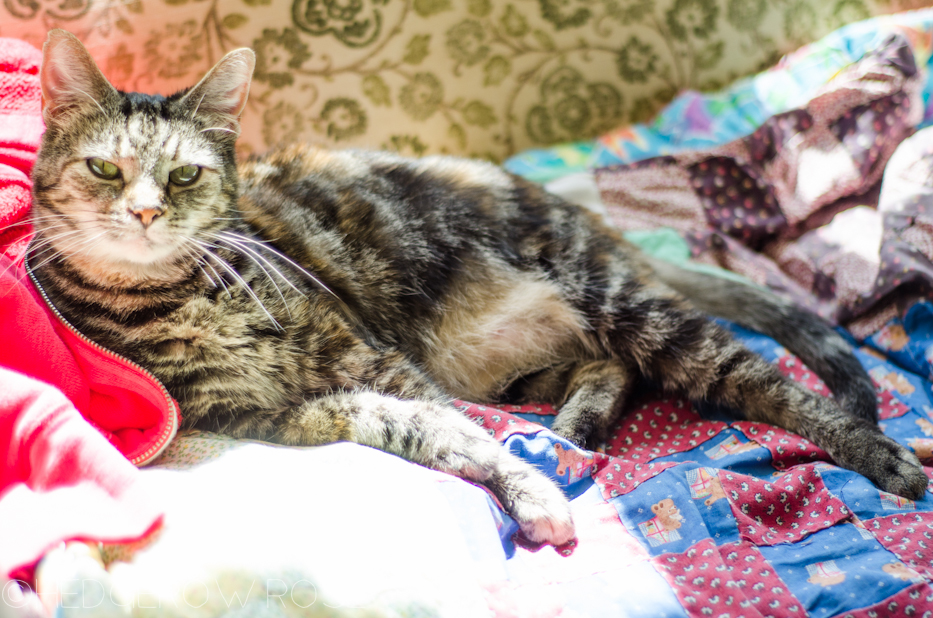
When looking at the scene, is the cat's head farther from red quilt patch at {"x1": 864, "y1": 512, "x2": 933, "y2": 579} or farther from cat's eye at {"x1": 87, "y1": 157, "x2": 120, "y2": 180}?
red quilt patch at {"x1": 864, "y1": 512, "x2": 933, "y2": 579}

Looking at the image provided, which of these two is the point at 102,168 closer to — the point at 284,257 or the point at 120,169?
the point at 120,169

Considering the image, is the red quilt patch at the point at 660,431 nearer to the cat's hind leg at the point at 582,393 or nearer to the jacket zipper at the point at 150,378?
the cat's hind leg at the point at 582,393

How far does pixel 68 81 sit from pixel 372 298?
2.16 feet

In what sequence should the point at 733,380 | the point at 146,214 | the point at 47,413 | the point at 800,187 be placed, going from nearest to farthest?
→ the point at 47,413 → the point at 146,214 → the point at 733,380 → the point at 800,187

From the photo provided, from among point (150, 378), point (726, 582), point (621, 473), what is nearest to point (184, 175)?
point (150, 378)

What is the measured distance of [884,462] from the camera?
43.3 inches

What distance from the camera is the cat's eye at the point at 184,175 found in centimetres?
104

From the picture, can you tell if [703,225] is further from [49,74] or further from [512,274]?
[49,74]

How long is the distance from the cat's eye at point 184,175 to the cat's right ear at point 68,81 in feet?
0.53

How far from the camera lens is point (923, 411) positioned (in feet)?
4.21

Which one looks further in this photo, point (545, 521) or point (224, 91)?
point (224, 91)

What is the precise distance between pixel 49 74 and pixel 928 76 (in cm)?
225

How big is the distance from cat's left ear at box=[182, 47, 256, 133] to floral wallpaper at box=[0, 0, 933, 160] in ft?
2.33

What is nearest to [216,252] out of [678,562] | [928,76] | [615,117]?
[678,562]
